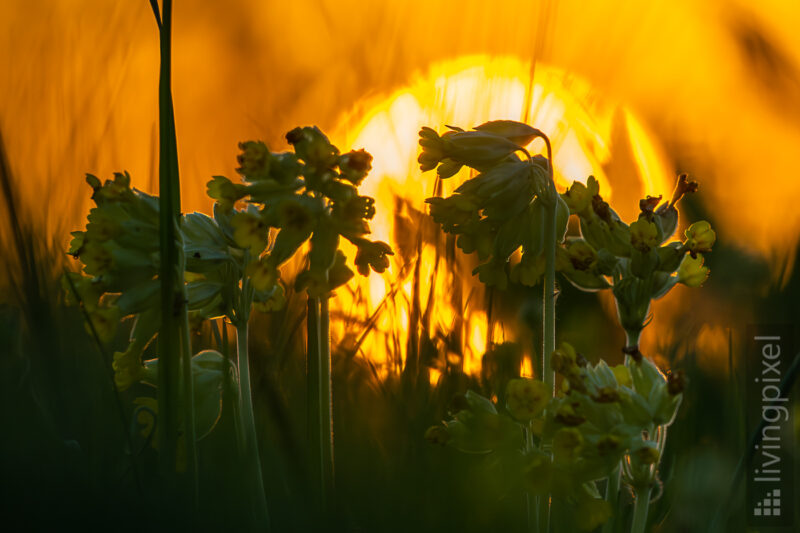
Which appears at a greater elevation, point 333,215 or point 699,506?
point 333,215

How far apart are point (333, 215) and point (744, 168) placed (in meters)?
1.43

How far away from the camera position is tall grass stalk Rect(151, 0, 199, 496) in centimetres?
100

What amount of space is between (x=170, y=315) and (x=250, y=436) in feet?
0.71

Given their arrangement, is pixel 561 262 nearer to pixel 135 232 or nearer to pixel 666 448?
pixel 666 448

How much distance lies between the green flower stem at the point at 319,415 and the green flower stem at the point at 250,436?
7 cm

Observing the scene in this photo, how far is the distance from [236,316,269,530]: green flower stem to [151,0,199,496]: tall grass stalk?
87 mm

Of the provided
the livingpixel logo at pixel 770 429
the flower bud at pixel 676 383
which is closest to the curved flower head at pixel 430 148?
the flower bud at pixel 676 383

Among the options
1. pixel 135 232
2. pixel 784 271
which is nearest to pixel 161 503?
pixel 135 232

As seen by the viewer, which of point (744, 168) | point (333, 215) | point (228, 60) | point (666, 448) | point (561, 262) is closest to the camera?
point (333, 215)

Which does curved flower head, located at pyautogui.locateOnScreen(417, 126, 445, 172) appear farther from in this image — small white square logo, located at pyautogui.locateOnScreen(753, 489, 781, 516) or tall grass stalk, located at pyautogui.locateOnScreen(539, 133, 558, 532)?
small white square logo, located at pyautogui.locateOnScreen(753, 489, 781, 516)

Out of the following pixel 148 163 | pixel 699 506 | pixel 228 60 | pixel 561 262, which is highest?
pixel 228 60

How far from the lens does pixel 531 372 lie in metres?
1.59

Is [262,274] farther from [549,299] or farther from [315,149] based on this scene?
[549,299]

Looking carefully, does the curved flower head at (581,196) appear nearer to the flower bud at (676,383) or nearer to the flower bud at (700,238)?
the flower bud at (700,238)
